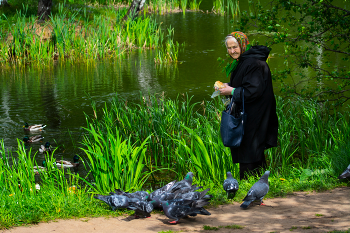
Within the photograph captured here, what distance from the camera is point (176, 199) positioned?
396cm

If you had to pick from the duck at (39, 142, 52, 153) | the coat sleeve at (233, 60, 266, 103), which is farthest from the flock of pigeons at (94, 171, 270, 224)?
the duck at (39, 142, 52, 153)

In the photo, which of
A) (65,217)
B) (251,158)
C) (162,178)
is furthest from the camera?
(162,178)

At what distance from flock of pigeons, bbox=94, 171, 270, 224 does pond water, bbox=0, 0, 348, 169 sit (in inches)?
121

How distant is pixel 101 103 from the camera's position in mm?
9867

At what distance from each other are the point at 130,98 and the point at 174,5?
19167mm

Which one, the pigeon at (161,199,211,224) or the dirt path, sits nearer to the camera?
the dirt path

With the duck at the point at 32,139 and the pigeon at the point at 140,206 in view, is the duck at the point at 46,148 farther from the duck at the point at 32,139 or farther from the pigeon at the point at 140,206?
the pigeon at the point at 140,206

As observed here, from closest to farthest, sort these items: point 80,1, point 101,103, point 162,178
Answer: point 162,178, point 101,103, point 80,1

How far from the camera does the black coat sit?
165 inches

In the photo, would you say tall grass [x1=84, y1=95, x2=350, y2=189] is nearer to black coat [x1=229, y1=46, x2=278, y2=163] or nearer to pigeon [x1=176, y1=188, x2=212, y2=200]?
black coat [x1=229, y1=46, x2=278, y2=163]

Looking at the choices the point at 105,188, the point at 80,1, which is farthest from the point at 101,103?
the point at 80,1

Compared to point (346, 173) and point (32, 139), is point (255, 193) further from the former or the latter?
point (32, 139)

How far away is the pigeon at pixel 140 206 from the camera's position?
156 inches

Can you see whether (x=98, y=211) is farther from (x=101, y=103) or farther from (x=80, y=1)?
(x=80, y=1)
